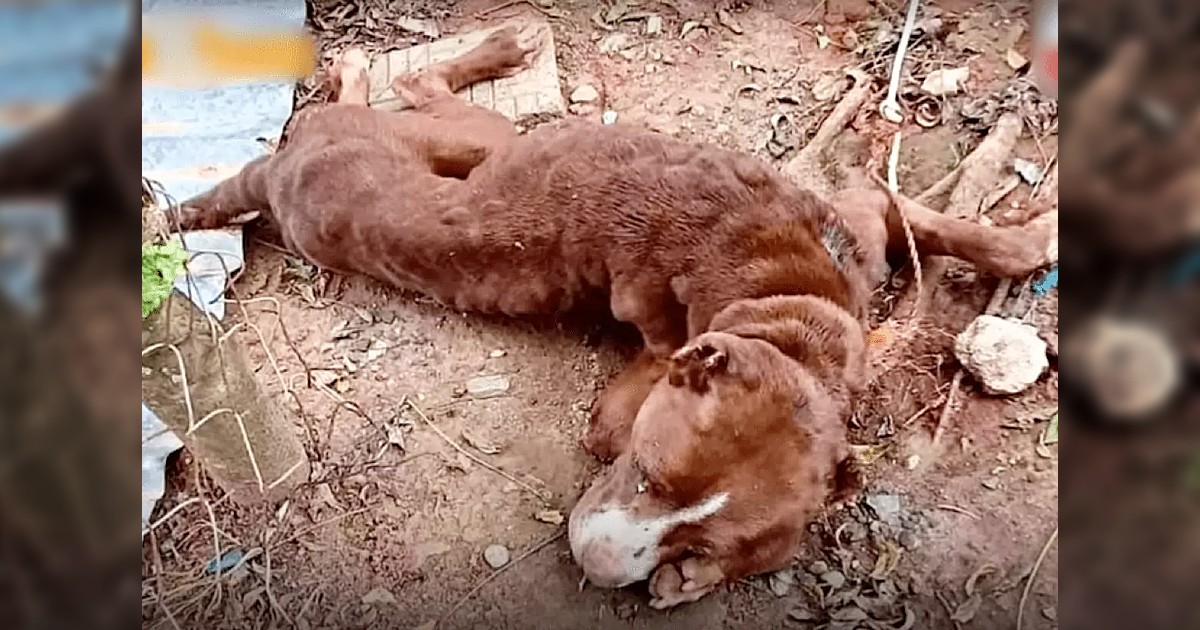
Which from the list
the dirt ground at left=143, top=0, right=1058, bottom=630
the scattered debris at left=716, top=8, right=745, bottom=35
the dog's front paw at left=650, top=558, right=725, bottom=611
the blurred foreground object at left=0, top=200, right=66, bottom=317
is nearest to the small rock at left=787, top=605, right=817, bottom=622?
the dirt ground at left=143, top=0, right=1058, bottom=630

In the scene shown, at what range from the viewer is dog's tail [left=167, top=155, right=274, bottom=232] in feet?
4.71

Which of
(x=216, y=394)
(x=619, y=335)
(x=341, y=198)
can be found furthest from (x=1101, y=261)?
(x=216, y=394)

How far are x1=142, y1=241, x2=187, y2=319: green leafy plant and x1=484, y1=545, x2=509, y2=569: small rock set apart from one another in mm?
475

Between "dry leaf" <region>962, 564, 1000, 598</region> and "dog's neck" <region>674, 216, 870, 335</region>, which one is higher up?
"dog's neck" <region>674, 216, 870, 335</region>

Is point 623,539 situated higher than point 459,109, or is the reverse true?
point 459,109

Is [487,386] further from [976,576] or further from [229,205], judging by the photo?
[976,576]

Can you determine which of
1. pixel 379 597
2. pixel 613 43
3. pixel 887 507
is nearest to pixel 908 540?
pixel 887 507

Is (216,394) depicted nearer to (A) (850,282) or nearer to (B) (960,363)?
(A) (850,282)

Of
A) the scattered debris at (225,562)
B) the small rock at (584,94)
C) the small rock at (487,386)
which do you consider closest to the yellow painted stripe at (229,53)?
the small rock at (584,94)

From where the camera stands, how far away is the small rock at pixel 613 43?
1514 millimetres

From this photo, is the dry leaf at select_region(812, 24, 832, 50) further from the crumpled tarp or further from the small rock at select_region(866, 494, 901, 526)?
the crumpled tarp

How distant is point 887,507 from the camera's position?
1340 millimetres

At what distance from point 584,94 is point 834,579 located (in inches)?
26.6

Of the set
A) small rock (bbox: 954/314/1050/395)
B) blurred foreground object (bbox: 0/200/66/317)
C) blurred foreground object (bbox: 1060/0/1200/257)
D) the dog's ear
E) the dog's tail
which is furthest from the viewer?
the dog's tail
